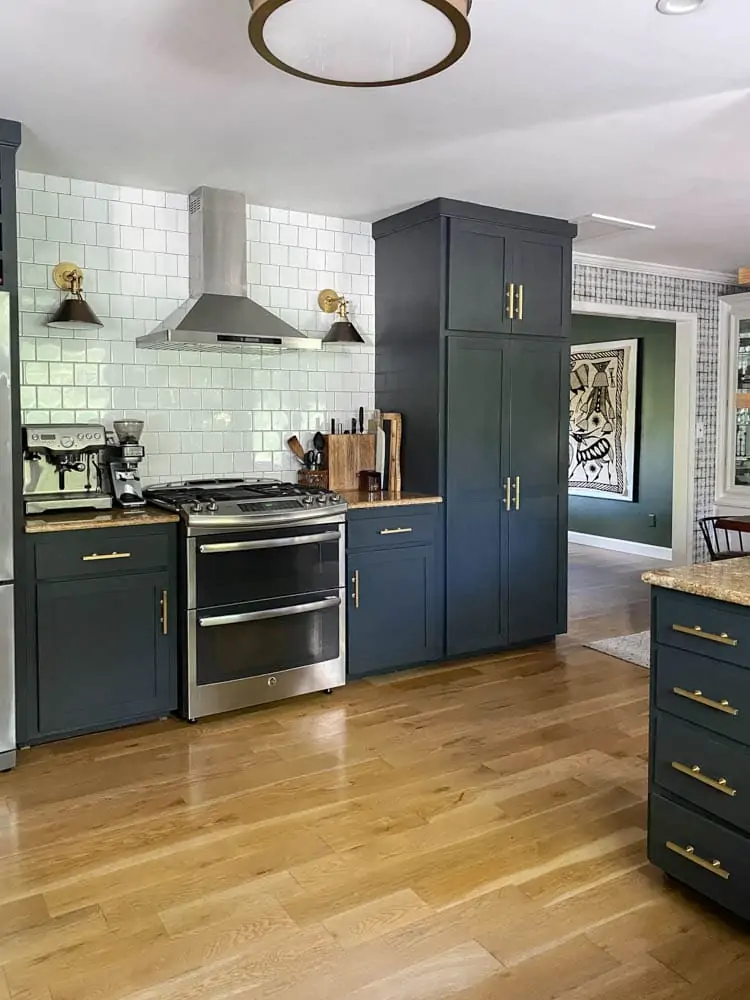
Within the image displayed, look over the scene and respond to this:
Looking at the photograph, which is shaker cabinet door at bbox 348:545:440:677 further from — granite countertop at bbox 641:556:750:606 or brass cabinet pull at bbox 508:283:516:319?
granite countertop at bbox 641:556:750:606

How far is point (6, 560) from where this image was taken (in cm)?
317

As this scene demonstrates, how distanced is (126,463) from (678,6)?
2852mm

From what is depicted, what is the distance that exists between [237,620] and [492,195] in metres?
2.48

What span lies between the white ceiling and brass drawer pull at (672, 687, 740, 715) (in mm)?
1896

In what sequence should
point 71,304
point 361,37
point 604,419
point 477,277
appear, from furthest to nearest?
point 604,419 → point 477,277 → point 71,304 → point 361,37

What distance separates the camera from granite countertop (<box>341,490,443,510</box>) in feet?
13.7

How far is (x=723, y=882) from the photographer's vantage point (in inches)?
85.5

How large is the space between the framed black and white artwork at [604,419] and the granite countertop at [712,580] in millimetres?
5687

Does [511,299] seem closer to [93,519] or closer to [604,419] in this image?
[93,519]

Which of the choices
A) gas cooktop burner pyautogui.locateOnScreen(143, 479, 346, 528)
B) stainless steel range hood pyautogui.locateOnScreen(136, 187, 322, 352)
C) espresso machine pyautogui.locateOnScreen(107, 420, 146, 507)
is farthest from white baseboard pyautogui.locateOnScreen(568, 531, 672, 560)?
espresso machine pyautogui.locateOnScreen(107, 420, 146, 507)

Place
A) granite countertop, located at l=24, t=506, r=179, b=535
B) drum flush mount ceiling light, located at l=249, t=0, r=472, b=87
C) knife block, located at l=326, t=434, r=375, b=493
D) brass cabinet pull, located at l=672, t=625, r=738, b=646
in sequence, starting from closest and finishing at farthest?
drum flush mount ceiling light, located at l=249, t=0, r=472, b=87
brass cabinet pull, located at l=672, t=625, r=738, b=646
granite countertop, located at l=24, t=506, r=179, b=535
knife block, located at l=326, t=434, r=375, b=493

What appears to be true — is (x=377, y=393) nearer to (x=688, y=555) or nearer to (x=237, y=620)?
(x=237, y=620)

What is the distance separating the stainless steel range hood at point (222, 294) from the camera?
3.94 meters

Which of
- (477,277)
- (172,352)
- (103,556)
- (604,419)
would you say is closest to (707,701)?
(103,556)
